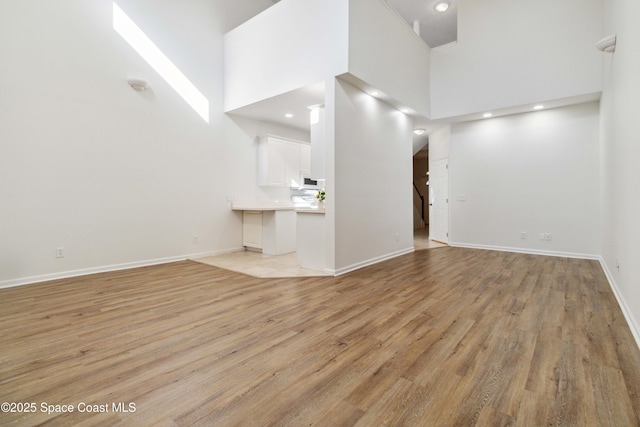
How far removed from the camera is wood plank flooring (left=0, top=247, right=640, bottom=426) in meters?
1.41

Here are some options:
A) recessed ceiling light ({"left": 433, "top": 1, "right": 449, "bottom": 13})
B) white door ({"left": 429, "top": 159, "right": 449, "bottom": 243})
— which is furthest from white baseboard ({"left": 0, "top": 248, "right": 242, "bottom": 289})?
recessed ceiling light ({"left": 433, "top": 1, "right": 449, "bottom": 13})

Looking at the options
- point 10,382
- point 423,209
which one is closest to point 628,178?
point 10,382

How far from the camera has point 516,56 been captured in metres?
5.32

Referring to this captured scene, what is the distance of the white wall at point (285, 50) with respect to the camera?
4027 millimetres

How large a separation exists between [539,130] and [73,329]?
7519 mm

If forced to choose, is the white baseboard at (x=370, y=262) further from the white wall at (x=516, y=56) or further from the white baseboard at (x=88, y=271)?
the white wall at (x=516, y=56)

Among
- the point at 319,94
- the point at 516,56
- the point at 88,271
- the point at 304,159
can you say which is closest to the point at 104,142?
the point at 88,271

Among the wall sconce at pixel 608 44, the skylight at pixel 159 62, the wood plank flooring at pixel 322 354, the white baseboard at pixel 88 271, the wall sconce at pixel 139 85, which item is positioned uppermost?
the skylight at pixel 159 62

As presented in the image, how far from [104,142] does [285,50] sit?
10.1 feet

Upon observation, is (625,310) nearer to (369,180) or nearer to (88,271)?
(369,180)

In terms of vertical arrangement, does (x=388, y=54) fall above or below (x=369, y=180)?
above

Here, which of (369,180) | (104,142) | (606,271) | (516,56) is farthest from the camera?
(516,56)

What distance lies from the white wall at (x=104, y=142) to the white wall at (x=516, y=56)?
15.3 feet

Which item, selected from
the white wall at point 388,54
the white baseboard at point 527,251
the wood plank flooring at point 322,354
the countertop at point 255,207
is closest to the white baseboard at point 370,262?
the wood plank flooring at point 322,354
